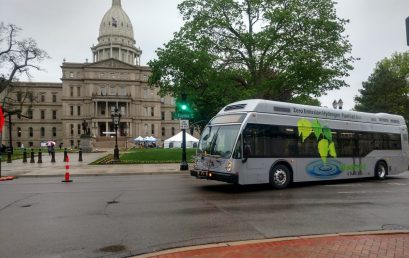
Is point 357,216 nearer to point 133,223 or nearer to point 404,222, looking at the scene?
point 404,222

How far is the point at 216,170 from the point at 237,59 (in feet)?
66.5

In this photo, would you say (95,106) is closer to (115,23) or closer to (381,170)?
(115,23)

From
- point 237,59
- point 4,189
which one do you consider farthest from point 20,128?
point 4,189

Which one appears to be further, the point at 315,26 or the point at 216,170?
the point at 315,26

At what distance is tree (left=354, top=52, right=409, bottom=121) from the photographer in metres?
59.6

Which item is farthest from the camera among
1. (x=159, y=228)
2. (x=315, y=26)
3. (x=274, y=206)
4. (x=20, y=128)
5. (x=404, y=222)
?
(x=20, y=128)

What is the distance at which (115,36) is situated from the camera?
130625 millimetres

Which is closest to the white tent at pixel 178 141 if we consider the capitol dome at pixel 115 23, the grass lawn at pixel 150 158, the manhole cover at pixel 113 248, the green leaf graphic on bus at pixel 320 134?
the grass lawn at pixel 150 158

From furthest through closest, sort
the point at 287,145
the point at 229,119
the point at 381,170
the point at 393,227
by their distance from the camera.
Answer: the point at 381,170
the point at 287,145
the point at 229,119
the point at 393,227

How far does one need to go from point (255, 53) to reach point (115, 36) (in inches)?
4248

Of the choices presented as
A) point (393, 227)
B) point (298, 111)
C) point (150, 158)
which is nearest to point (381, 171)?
point (298, 111)

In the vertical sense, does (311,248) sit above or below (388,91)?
below

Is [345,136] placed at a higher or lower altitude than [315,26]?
lower

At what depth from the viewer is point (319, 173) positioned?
15367 millimetres
